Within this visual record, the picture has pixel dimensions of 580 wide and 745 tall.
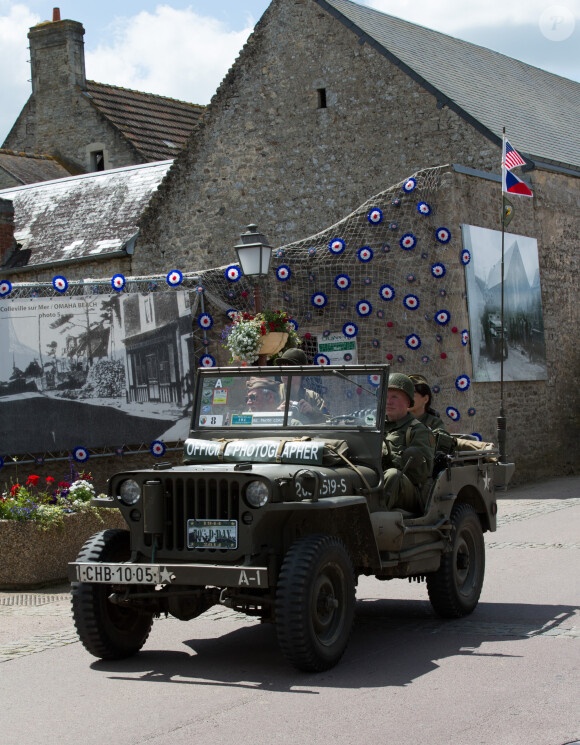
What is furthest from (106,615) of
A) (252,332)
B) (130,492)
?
(252,332)

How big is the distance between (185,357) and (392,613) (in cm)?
682

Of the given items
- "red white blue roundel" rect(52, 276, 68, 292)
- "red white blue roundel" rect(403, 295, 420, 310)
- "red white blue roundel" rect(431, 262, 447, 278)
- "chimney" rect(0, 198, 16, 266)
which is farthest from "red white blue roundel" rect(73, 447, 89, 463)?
"chimney" rect(0, 198, 16, 266)

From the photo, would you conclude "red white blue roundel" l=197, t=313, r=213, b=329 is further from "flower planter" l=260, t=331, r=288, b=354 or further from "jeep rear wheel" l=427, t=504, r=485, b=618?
"jeep rear wheel" l=427, t=504, r=485, b=618

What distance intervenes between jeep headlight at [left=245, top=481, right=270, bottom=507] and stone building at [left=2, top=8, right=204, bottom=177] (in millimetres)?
23237

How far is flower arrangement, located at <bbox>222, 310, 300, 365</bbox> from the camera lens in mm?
12906

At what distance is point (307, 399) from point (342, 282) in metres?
8.78

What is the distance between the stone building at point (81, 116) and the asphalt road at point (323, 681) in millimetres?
21866

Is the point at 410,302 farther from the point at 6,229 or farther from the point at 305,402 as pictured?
the point at 6,229

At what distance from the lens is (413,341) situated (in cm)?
1584

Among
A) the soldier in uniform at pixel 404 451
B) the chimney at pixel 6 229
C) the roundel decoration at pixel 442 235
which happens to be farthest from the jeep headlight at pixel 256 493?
the chimney at pixel 6 229

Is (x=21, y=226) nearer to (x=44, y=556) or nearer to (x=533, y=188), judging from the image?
(x=533, y=188)

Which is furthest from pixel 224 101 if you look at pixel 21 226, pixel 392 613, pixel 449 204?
pixel 392 613

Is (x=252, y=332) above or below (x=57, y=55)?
below

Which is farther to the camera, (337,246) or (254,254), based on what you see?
(337,246)
